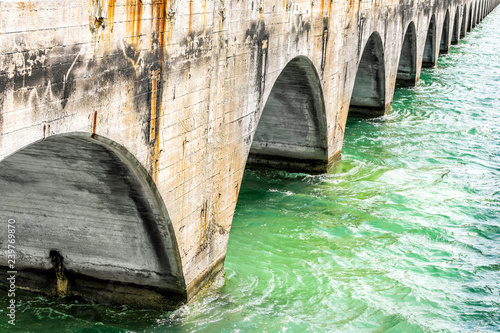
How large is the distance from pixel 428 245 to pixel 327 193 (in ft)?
9.38

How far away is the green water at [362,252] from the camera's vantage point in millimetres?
9031

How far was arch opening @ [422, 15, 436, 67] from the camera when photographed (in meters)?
30.9

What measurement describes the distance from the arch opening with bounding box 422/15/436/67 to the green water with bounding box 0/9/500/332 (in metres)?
12.5

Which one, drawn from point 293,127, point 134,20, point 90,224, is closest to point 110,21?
point 134,20

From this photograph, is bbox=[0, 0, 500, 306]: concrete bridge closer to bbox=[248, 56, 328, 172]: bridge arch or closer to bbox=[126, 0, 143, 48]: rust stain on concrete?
bbox=[126, 0, 143, 48]: rust stain on concrete

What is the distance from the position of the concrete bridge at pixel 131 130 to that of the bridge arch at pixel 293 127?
1592mm

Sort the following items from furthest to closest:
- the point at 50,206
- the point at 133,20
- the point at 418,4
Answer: the point at 418,4
the point at 50,206
the point at 133,20

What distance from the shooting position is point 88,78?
240 inches

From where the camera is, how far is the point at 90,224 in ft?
27.6

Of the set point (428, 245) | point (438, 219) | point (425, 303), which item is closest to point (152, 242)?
point (425, 303)

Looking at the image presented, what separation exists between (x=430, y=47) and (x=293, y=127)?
18728 mm

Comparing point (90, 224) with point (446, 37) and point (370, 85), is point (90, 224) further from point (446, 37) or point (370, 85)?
point (446, 37)

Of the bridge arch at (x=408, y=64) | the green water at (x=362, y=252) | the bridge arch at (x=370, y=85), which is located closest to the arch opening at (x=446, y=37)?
the bridge arch at (x=408, y=64)

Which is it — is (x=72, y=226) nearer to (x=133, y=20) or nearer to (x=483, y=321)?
(x=133, y=20)
